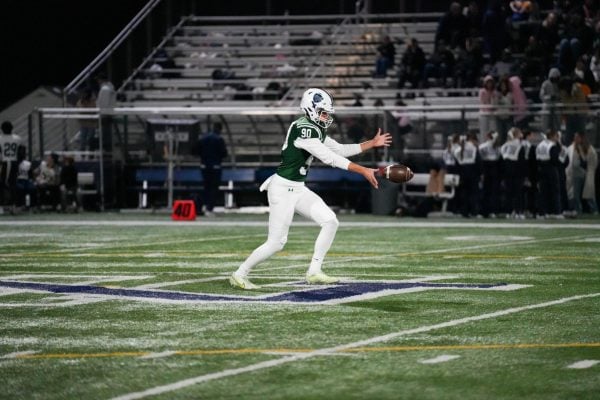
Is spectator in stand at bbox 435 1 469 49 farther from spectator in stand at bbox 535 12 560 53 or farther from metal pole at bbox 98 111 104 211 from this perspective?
metal pole at bbox 98 111 104 211

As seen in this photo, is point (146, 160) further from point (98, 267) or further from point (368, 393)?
point (368, 393)

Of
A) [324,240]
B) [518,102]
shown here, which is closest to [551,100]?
[518,102]

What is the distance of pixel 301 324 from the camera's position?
9.84 m

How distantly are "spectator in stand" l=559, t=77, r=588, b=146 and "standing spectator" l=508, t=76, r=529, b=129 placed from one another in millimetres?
860

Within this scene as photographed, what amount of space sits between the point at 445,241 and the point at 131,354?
11.7 metres

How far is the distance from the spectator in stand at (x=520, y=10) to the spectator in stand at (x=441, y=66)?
2131mm

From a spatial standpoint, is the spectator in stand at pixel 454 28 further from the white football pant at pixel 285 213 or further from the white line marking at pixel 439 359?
the white line marking at pixel 439 359

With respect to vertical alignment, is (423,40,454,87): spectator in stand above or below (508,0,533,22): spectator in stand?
below

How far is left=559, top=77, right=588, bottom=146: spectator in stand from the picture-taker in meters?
27.3

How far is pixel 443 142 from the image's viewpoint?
93.5ft

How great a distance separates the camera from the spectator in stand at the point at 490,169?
2638 centimetres

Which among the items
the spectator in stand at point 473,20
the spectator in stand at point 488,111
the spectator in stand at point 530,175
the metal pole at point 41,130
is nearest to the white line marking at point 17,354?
the spectator in stand at point 530,175

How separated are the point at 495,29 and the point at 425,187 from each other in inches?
226

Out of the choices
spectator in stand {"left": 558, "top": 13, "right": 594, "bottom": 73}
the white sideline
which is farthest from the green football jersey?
spectator in stand {"left": 558, "top": 13, "right": 594, "bottom": 73}
